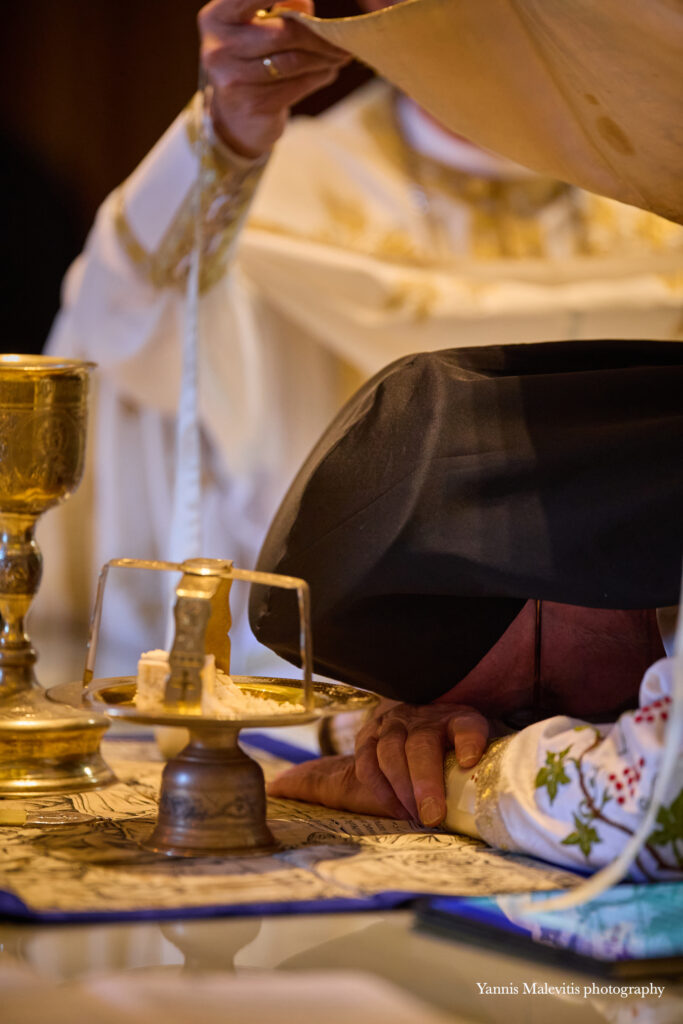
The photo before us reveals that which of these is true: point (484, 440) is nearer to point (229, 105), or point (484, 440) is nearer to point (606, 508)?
point (606, 508)

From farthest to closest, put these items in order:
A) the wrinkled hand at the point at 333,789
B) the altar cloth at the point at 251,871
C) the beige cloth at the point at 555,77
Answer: the wrinkled hand at the point at 333,789, the beige cloth at the point at 555,77, the altar cloth at the point at 251,871

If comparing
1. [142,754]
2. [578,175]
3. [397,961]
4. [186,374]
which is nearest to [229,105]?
[186,374]

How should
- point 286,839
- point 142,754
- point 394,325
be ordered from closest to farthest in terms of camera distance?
1. point 286,839
2. point 142,754
3. point 394,325

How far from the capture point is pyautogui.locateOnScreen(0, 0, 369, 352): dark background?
352 cm

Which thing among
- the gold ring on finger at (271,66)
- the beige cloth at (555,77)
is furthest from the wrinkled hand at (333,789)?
the gold ring on finger at (271,66)

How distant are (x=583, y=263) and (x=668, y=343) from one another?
1329 millimetres

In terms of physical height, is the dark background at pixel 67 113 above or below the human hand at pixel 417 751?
above

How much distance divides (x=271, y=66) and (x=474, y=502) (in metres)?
0.58

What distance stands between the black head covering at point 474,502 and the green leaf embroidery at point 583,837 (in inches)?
6.7

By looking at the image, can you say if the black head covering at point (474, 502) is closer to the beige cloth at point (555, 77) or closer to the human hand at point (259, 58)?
the beige cloth at point (555, 77)

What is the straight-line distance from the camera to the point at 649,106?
90 centimetres

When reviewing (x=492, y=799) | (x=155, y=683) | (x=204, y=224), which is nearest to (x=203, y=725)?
(x=155, y=683)

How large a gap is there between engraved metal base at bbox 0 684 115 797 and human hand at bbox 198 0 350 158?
0.66 metres

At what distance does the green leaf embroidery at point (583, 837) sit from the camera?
79 cm
